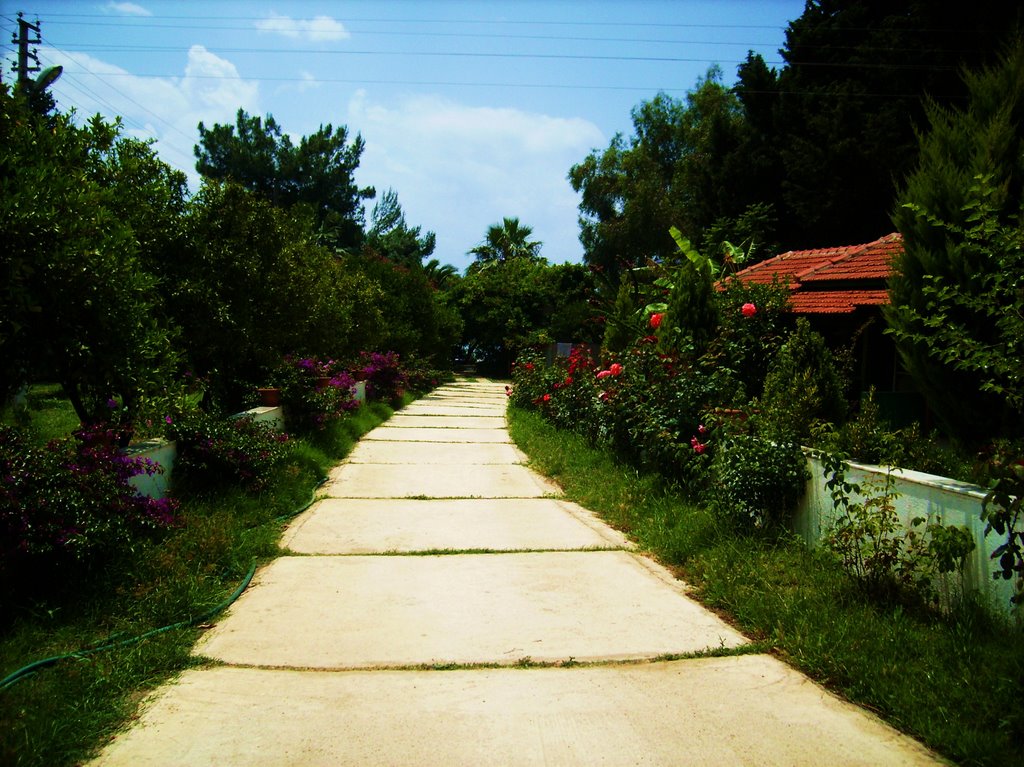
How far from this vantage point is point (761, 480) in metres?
5.42

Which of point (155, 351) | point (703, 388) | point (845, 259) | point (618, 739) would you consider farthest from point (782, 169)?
point (618, 739)

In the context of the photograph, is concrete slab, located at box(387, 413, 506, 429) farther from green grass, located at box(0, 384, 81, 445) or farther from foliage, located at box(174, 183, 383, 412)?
green grass, located at box(0, 384, 81, 445)

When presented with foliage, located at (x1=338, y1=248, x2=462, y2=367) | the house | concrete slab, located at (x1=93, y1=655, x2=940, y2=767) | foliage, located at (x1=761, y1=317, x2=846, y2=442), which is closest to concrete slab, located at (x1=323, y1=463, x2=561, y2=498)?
foliage, located at (x1=761, y1=317, x2=846, y2=442)

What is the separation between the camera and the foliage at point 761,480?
5406 millimetres

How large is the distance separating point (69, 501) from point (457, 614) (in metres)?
2.38

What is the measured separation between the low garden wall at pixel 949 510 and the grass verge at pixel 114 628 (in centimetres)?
403

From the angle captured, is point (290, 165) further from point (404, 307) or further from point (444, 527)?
point (444, 527)

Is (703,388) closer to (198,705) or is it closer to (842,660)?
(842,660)

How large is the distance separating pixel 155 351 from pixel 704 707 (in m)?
4.85

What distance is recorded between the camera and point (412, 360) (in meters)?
24.4

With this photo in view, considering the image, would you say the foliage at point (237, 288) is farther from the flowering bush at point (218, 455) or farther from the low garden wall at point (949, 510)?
the low garden wall at point (949, 510)

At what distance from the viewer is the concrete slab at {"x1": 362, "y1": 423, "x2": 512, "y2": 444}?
13.3 meters

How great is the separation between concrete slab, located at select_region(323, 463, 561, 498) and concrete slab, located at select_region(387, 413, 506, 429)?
4.98m

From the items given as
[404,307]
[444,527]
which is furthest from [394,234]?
[444,527]
